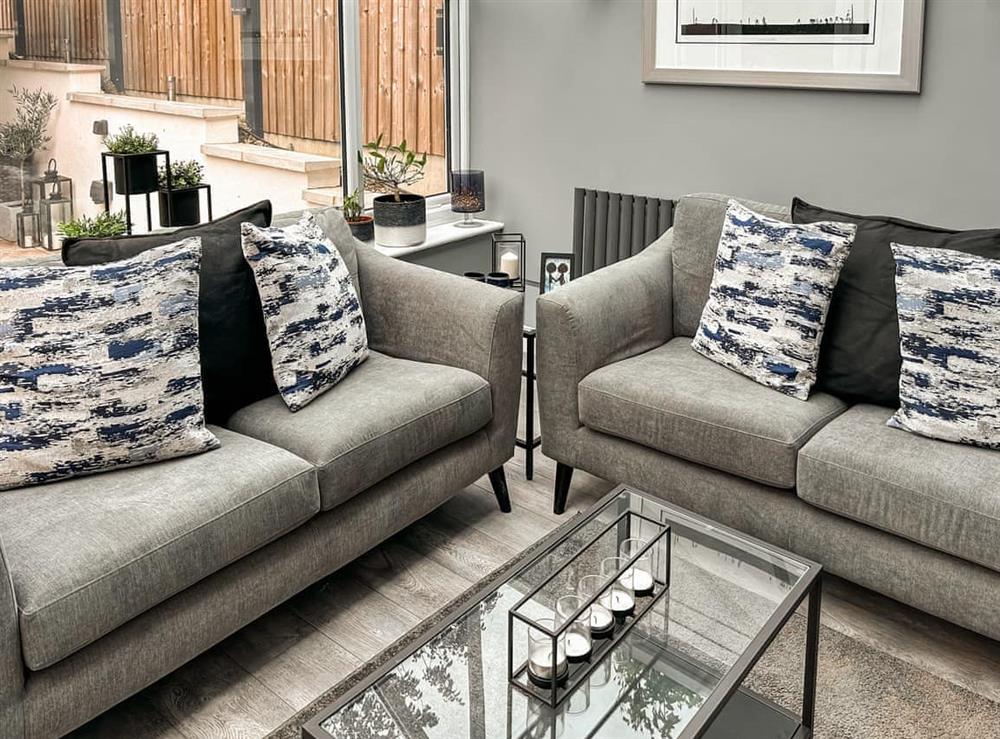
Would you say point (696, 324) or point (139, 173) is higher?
point (139, 173)

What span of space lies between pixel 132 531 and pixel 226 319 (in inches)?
28.1

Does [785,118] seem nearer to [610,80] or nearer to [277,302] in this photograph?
[610,80]

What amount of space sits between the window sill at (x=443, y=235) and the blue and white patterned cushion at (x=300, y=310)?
1211mm

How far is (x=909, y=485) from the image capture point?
7.16 feet

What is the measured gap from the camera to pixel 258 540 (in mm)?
2096

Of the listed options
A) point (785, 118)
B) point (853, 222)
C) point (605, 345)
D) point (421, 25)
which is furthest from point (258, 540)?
point (421, 25)

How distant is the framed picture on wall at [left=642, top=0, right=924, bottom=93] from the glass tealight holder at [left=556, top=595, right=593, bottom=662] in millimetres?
2235

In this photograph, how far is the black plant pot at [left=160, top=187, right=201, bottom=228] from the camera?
3178 mm

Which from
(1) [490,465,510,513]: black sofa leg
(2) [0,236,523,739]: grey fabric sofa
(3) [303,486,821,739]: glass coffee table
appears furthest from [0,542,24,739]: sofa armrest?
(1) [490,465,510,513]: black sofa leg

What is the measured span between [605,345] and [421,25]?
2041 millimetres

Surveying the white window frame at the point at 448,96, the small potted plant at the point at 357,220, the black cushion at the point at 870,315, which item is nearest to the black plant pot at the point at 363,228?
the small potted plant at the point at 357,220

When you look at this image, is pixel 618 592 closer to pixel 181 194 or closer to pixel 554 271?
pixel 554 271

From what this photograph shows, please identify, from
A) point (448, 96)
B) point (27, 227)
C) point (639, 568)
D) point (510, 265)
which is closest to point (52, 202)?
point (27, 227)

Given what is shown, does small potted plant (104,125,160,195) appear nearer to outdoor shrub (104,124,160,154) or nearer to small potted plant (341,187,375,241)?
outdoor shrub (104,124,160,154)
